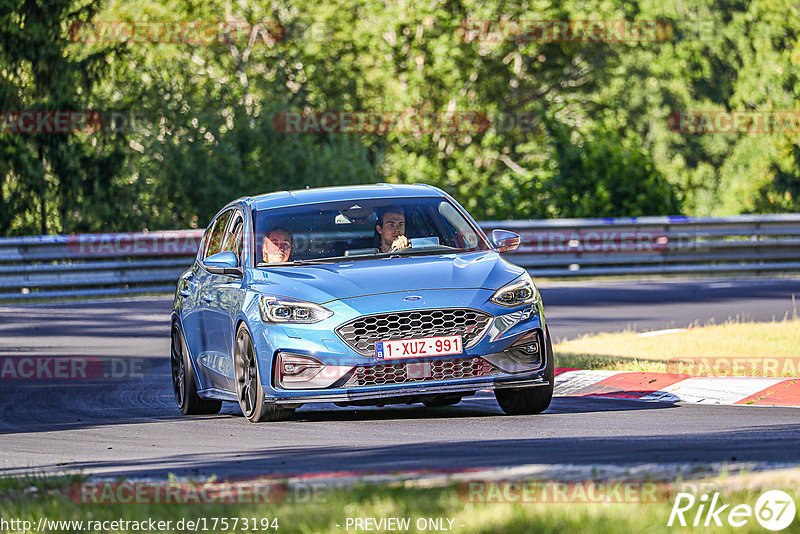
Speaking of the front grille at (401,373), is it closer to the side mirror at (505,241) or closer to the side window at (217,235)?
the side mirror at (505,241)

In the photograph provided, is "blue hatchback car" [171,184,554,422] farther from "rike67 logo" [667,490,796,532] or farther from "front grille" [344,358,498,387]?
"rike67 logo" [667,490,796,532]

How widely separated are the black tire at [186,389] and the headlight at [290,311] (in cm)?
193

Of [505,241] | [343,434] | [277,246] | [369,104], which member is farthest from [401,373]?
[369,104]

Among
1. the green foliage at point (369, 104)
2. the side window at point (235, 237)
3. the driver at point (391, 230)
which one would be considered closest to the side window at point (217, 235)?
the side window at point (235, 237)

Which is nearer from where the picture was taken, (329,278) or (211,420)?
(329,278)

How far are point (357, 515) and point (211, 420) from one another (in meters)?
5.46

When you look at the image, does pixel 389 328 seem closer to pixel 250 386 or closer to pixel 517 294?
pixel 517 294

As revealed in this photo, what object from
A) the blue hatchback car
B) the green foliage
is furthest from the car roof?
the green foliage

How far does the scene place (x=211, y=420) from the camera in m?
11.1

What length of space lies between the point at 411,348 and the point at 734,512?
438 cm

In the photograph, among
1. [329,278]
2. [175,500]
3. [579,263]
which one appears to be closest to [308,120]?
[579,263]

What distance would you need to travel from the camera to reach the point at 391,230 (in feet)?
35.6

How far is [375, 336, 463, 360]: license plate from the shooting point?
962 centimetres

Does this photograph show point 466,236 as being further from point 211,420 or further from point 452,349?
point 211,420
